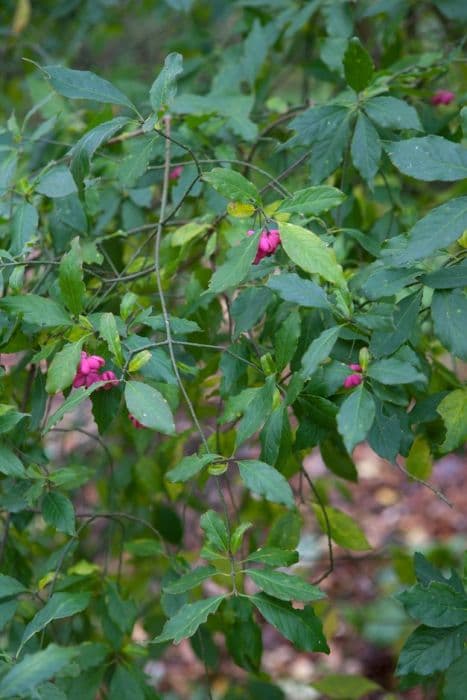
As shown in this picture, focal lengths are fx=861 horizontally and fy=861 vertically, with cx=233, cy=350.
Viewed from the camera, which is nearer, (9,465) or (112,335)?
(112,335)

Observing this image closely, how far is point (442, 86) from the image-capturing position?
2271 millimetres

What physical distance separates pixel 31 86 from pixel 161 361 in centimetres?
140

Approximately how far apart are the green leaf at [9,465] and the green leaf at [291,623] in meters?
0.42

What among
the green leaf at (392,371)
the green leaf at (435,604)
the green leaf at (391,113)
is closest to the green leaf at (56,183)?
the green leaf at (391,113)

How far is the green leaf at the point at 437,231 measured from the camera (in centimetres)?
111

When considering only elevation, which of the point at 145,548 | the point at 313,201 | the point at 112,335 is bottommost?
the point at 145,548

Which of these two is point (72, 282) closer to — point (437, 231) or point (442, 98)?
point (437, 231)

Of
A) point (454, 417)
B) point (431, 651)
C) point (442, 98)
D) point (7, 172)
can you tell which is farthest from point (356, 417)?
point (442, 98)

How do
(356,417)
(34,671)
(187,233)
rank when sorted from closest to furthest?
(34,671)
(356,417)
(187,233)

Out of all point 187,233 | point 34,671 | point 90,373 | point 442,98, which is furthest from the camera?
point 442,98

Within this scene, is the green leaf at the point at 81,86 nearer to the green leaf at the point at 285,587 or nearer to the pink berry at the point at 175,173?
the pink berry at the point at 175,173

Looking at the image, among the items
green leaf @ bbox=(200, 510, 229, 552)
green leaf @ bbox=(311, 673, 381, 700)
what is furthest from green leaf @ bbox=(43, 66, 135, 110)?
green leaf @ bbox=(311, 673, 381, 700)

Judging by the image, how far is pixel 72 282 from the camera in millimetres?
1326

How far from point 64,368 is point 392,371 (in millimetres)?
468
